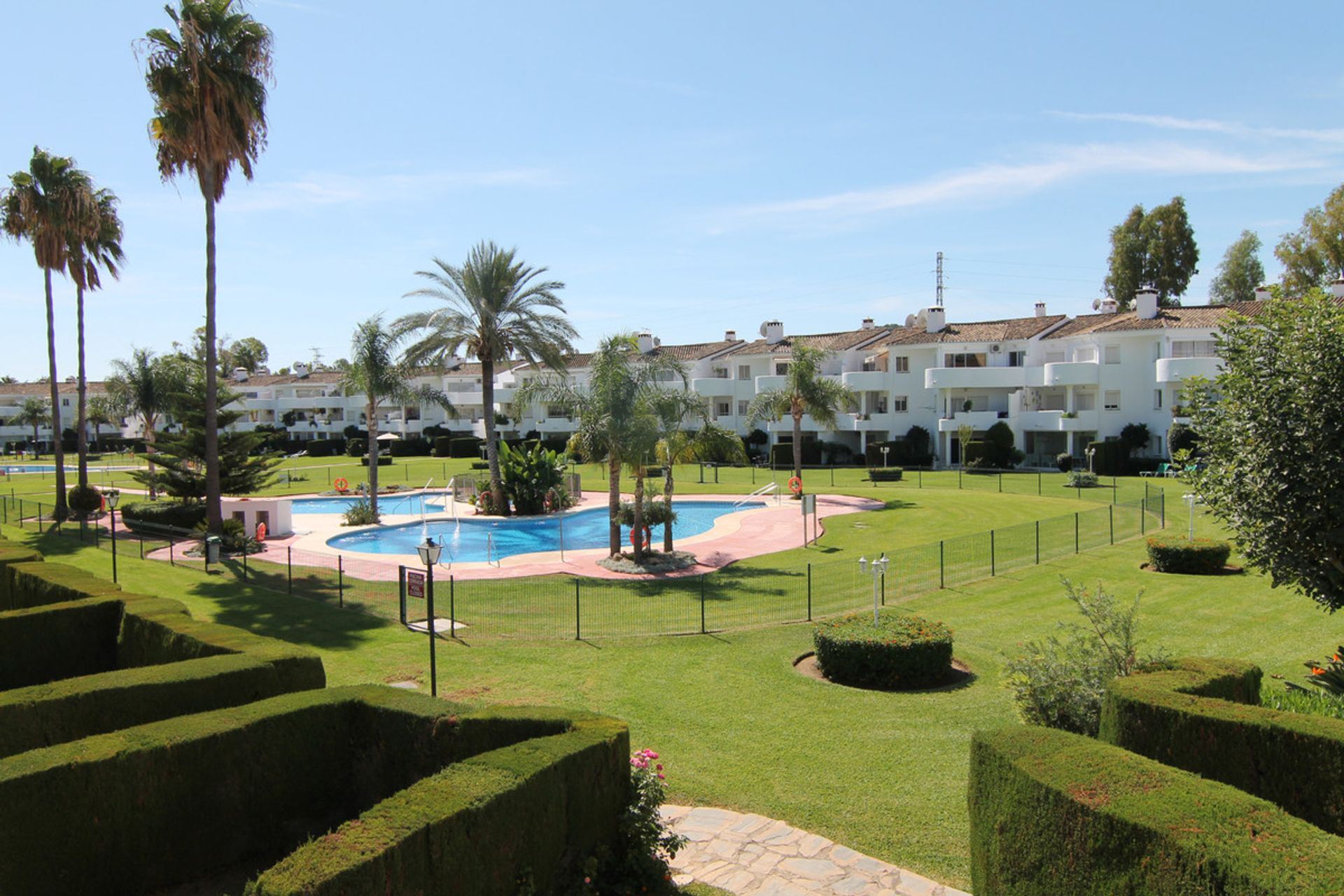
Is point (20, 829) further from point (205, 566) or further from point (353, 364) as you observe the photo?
point (353, 364)

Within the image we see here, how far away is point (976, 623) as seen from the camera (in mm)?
18922

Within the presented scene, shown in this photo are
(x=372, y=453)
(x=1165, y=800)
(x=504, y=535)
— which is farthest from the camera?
(x=372, y=453)

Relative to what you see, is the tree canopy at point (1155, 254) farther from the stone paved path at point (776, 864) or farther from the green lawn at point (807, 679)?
the stone paved path at point (776, 864)

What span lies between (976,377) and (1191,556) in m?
38.0

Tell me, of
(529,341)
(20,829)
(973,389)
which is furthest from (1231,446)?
(973,389)

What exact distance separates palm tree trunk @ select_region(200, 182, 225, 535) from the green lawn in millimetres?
3075

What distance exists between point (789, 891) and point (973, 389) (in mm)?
57568

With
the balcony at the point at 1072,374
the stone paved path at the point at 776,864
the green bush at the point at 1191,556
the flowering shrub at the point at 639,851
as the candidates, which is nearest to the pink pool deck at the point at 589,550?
the green bush at the point at 1191,556

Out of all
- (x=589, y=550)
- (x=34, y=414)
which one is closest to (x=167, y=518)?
(x=589, y=550)

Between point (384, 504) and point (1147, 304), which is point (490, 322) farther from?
point (1147, 304)

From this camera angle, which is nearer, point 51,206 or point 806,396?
point 51,206

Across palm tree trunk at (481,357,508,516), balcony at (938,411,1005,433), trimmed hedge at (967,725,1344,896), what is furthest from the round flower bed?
balcony at (938,411,1005,433)

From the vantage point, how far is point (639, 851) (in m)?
8.34

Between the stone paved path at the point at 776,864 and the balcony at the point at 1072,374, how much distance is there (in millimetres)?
52602
